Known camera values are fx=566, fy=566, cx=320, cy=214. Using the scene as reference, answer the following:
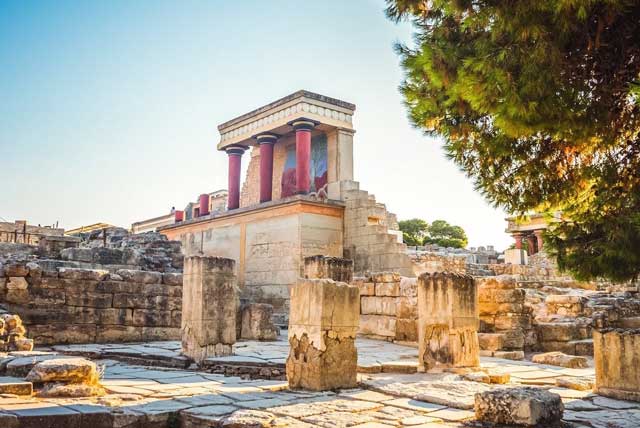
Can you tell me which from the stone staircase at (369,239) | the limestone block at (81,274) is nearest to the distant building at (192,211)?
the stone staircase at (369,239)

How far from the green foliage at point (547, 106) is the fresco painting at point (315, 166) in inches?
530

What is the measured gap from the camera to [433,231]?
39.6 metres

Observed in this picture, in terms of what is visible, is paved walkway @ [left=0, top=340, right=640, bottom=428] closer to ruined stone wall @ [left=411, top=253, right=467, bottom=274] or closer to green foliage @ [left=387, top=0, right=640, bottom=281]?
green foliage @ [left=387, top=0, right=640, bottom=281]

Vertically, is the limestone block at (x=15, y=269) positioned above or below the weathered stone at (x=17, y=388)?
above

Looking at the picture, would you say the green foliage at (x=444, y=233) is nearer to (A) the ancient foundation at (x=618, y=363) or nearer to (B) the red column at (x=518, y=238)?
(B) the red column at (x=518, y=238)

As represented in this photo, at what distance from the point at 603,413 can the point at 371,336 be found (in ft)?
22.6

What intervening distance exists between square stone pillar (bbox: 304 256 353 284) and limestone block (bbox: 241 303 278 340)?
1666 millimetres

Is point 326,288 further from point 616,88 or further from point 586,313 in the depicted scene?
point 586,313

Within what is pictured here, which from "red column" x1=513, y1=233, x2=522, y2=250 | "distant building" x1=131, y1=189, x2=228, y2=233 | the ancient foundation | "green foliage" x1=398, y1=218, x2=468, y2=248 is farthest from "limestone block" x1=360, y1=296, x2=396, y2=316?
"red column" x1=513, y1=233, x2=522, y2=250

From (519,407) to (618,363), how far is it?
2.03 meters

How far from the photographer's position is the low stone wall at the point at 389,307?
Result: 11055 mm

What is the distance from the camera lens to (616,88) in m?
4.41

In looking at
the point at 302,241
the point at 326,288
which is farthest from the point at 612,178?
the point at 302,241

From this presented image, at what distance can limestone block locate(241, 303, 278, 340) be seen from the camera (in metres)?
10.9
